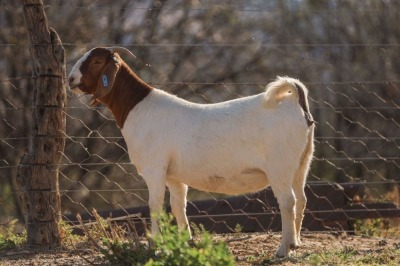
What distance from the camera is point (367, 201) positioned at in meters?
9.73

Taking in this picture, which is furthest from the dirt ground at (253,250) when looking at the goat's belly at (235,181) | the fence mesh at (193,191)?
the fence mesh at (193,191)

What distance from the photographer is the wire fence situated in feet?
29.9

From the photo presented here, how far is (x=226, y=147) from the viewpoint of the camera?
6668mm

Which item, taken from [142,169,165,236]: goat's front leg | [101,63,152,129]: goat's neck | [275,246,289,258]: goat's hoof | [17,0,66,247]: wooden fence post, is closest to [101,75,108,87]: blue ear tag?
[101,63,152,129]: goat's neck

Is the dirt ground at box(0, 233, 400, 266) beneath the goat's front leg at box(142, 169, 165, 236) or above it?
beneath

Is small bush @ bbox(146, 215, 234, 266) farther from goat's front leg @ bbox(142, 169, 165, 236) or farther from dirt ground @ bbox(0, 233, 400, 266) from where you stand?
goat's front leg @ bbox(142, 169, 165, 236)

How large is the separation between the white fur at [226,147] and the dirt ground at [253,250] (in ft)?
0.80

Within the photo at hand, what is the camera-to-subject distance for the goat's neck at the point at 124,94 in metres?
7.16

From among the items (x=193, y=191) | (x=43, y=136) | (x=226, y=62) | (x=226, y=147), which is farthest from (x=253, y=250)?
(x=226, y=62)

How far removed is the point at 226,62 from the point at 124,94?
6680 mm

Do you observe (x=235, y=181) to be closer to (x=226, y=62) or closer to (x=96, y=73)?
(x=96, y=73)

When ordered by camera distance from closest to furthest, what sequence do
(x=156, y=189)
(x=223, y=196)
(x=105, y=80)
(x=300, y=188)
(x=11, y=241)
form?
(x=156, y=189) → (x=300, y=188) → (x=105, y=80) → (x=11, y=241) → (x=223, y=196)

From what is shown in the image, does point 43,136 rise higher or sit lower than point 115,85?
lower

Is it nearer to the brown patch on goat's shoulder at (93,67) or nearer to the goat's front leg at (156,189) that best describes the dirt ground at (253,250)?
the goat's front leg at (156,189)
